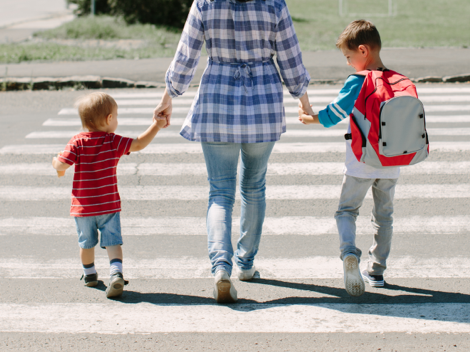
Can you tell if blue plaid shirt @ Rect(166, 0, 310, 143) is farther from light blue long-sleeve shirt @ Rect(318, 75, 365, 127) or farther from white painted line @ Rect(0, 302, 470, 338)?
white painted line @ Rect(0, 302, 470, 338)

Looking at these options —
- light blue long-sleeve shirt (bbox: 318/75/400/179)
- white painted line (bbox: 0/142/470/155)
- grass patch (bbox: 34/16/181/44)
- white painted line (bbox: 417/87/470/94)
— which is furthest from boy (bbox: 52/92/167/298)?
grass patch (bbox: 34/16/181/44)

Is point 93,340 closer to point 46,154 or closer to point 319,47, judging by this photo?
point 46,154

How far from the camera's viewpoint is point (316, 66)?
12.5 metres

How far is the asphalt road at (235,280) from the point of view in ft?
10.4

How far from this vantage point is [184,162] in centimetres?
673

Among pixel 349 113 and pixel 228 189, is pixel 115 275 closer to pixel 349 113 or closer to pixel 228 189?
pixel 228 189

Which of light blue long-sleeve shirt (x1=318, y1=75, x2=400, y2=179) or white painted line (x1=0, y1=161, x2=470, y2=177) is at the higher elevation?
light blue long-sleeve shirt (x1=318, y1=75, x2=400, y2=179)

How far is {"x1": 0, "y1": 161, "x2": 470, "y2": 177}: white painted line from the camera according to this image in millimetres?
6316

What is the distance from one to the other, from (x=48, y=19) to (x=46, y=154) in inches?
980

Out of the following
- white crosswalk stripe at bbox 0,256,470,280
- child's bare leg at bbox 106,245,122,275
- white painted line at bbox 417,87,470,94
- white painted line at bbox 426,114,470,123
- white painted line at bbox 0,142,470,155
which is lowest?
white crosswalk stripe at bbox 0,256,470,280

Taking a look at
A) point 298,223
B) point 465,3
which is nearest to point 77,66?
point 298,223

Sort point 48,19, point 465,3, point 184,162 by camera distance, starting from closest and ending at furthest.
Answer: point 184,162, point 48,19, point 465,3

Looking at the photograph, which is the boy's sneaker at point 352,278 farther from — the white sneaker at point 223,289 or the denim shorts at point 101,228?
the denim shorts at point 101,228

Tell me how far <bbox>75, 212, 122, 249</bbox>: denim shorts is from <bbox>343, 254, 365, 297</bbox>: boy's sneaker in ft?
4.52
